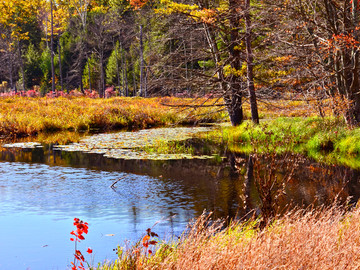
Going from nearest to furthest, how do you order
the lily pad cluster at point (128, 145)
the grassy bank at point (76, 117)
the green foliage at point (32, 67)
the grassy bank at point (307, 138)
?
the grassy bank at point (307, 138) → the lily pad cluster at point (128, 145) → the grassy bank at point (76, 117) → the green foliage at point (32, 67)

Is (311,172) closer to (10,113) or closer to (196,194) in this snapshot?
(196,194)

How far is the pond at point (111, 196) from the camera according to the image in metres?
6.57

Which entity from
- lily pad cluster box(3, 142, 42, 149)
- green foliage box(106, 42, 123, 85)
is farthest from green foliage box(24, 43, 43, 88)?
lily pad cluster box(3, 142, 42, 149)

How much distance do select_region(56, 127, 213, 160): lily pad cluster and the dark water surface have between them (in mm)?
450

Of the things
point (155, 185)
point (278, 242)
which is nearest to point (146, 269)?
point (278, 242)

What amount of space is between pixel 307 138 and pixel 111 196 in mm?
8760

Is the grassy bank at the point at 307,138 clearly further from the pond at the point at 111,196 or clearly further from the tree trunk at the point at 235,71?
the pond at the point at 111,196

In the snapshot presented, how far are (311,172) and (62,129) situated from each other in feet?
46.3

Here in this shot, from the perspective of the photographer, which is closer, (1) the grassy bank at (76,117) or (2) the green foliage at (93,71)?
(1) the grassy bank at (76,117)

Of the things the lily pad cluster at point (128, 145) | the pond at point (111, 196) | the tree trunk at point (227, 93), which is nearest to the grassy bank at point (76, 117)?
the tree trunk at point (227, 93)

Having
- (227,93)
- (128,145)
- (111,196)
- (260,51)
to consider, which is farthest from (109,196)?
(260,51)

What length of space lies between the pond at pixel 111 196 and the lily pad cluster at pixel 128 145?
36 cm

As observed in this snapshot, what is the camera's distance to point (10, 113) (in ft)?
74.4

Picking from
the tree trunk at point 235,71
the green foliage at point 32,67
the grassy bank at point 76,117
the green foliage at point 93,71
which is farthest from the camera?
the green foliage at point 32,67
